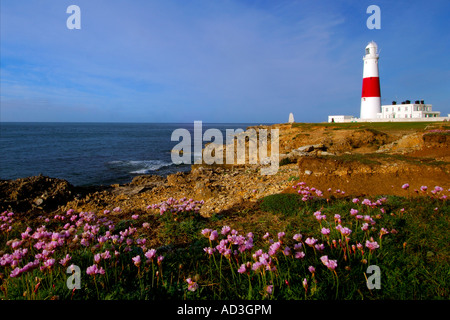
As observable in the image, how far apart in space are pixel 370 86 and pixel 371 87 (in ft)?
0.89

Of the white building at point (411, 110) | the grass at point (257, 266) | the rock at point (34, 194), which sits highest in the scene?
the white building at point (411, 110)

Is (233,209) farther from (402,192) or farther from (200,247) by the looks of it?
(402,192)

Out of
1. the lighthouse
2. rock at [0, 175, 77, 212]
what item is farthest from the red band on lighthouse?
rock at [0, 175, 77, 212]

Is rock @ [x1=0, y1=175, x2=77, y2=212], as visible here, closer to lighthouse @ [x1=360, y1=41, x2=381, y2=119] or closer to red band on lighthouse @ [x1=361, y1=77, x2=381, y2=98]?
lighthouse @ [x1=360, y1=41, x2=381, y2=119]

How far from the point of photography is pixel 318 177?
8.88 m

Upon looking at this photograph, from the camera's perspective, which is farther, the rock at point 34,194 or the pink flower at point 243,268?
the rock at point 34,194

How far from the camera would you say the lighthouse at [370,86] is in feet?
157

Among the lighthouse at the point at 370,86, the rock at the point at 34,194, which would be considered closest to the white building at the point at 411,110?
the lighthouse at the point at 370,86

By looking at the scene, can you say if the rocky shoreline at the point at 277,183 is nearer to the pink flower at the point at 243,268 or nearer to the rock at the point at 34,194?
the rock at the point at 34,194

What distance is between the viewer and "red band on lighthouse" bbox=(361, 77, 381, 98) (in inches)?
1895

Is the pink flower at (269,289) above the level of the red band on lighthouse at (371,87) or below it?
below

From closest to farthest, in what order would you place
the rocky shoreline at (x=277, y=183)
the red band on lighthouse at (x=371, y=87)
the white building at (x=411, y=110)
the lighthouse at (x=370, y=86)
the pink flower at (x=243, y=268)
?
1. the pink flower at (x=243, y=268)
2. the rocky shoreline at (x=277, y=183)
3. the lighthouse at (x=370, y=86)
4. the red band on lighthouse at (x=371, y=87)
5. the white building at (x=411, y=110)

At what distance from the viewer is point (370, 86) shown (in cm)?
4856

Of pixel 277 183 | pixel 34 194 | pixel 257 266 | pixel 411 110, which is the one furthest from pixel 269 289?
pixel 411 110
